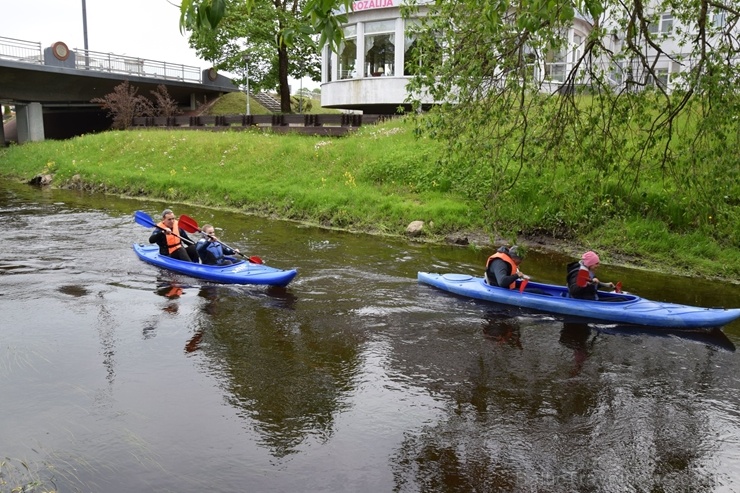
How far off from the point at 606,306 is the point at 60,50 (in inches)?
1126

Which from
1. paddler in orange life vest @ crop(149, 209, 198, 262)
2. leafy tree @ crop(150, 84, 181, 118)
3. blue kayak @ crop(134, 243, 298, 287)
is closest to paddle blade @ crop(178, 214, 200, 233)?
paddler in orange life vest @ crop(149, 209, 198, 262)

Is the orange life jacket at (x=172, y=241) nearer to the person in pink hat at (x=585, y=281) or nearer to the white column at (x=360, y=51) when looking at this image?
the person in pink hat at (x=585, y=281)

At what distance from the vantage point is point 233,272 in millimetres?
11297

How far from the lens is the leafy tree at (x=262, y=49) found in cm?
2797

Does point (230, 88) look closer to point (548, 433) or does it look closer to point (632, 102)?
point (632, 102)

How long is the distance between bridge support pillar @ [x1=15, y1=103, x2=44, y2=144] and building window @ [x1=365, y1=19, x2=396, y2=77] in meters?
17.3

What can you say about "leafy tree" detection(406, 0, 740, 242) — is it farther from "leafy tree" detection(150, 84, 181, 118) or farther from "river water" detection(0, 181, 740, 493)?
"leafy tree" detection(150, 84, 181, 118)

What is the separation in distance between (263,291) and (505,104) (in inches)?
200

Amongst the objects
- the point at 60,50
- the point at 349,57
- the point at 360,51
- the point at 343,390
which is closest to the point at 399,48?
the point at 360,51

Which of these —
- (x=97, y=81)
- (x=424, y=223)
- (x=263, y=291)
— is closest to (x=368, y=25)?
(x=424, y=223)

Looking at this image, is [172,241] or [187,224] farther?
[187,224]

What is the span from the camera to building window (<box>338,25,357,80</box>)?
85.1 feet

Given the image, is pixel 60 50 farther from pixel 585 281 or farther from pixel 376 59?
pixel 585 281

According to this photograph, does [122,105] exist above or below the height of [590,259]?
above
